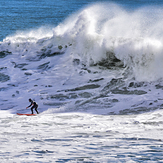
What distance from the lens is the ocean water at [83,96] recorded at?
7566 millimetres

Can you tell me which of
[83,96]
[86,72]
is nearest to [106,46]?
[86,72]

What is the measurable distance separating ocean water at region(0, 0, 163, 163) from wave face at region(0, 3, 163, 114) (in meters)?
0.05

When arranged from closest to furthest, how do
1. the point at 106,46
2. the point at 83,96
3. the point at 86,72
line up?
the point at 83,96
the point at 86,72
the point at 106,46

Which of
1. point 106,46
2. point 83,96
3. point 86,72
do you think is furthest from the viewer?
point 106,46

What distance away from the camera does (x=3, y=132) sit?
895 centimetres

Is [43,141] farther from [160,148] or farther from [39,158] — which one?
[160,148]

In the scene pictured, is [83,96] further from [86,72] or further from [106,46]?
[106,46]

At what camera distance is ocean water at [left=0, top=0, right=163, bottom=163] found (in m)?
7.57

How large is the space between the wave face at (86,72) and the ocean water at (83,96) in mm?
47

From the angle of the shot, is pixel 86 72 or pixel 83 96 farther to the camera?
pixel 86 72

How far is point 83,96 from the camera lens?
1335 centimetres

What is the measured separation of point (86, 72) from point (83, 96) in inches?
131

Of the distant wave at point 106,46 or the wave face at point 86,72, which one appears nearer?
the wave face at point 86,72

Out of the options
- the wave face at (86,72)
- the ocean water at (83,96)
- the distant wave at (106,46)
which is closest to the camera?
the ocean water at (83,96)
